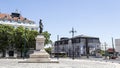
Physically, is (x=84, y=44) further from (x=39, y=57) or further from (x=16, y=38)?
(x=39, y=57)

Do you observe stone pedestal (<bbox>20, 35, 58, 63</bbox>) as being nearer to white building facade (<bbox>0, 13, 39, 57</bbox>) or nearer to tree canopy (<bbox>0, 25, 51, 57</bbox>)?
tree canopy (<bbox>0, 25, 51, 57</bbox>)

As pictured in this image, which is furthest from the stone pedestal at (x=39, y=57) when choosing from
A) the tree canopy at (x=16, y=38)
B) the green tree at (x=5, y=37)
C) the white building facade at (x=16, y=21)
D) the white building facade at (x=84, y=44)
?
the white building facade at (x=84, y=44)

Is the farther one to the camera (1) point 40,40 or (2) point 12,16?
(2) point 12,16

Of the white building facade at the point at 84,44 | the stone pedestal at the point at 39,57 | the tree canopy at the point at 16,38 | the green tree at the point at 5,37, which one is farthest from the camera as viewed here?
the white building facade at the point at 84,44

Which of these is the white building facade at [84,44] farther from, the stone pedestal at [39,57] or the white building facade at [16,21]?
the stone pedestal at [39,57]

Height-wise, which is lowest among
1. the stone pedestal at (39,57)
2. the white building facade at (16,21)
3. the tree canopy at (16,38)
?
the stone pedestal at (39,57)

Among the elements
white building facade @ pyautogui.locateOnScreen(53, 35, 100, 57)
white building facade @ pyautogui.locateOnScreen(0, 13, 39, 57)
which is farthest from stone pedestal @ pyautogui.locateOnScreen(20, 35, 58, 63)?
white building facade @ pyautogui.locateOnScreen(53, 35, 100, 57)

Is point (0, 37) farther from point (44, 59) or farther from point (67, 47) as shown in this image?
point (67, 47)

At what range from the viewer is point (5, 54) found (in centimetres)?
9238

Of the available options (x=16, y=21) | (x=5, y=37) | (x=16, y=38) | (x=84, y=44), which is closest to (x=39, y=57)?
(x=5, y=37)

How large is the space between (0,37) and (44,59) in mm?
37139

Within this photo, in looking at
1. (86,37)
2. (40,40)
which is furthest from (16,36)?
(86,37)

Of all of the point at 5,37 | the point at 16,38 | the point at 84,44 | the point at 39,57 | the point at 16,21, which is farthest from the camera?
the point at 84,44

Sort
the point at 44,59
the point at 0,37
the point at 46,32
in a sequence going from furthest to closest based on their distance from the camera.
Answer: the point at 46,32
the point at 0,37
the point at 44,59
